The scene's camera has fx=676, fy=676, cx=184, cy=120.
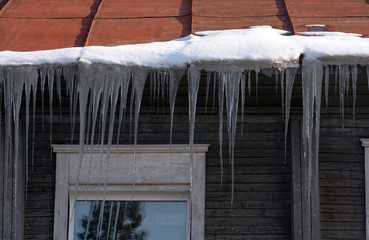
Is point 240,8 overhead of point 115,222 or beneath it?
overhead

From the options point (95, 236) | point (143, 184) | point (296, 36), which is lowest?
point (95, 236)

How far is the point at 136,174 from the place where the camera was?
21.5ft

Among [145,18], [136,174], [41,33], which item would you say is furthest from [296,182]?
[41,33]

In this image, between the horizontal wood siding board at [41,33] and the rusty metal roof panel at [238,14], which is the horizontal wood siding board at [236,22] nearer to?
the rusty metal roof panel at [238,14]

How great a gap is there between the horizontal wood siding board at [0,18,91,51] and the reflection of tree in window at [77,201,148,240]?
6.39 feet

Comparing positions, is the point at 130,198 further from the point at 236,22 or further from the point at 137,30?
the point at 236,22

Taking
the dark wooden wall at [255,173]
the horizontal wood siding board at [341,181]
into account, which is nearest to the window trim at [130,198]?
the dark wooden wall at [255,173]

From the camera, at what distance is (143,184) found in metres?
6.57

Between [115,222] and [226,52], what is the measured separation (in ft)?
8.94

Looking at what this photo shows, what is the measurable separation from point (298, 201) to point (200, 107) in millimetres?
1300

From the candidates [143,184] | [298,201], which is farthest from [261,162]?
[143,184]

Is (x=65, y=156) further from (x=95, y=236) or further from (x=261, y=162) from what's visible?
(x=261, y=162)

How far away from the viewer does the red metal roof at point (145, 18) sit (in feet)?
17.1

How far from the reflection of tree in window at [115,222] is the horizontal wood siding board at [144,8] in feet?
6.37
